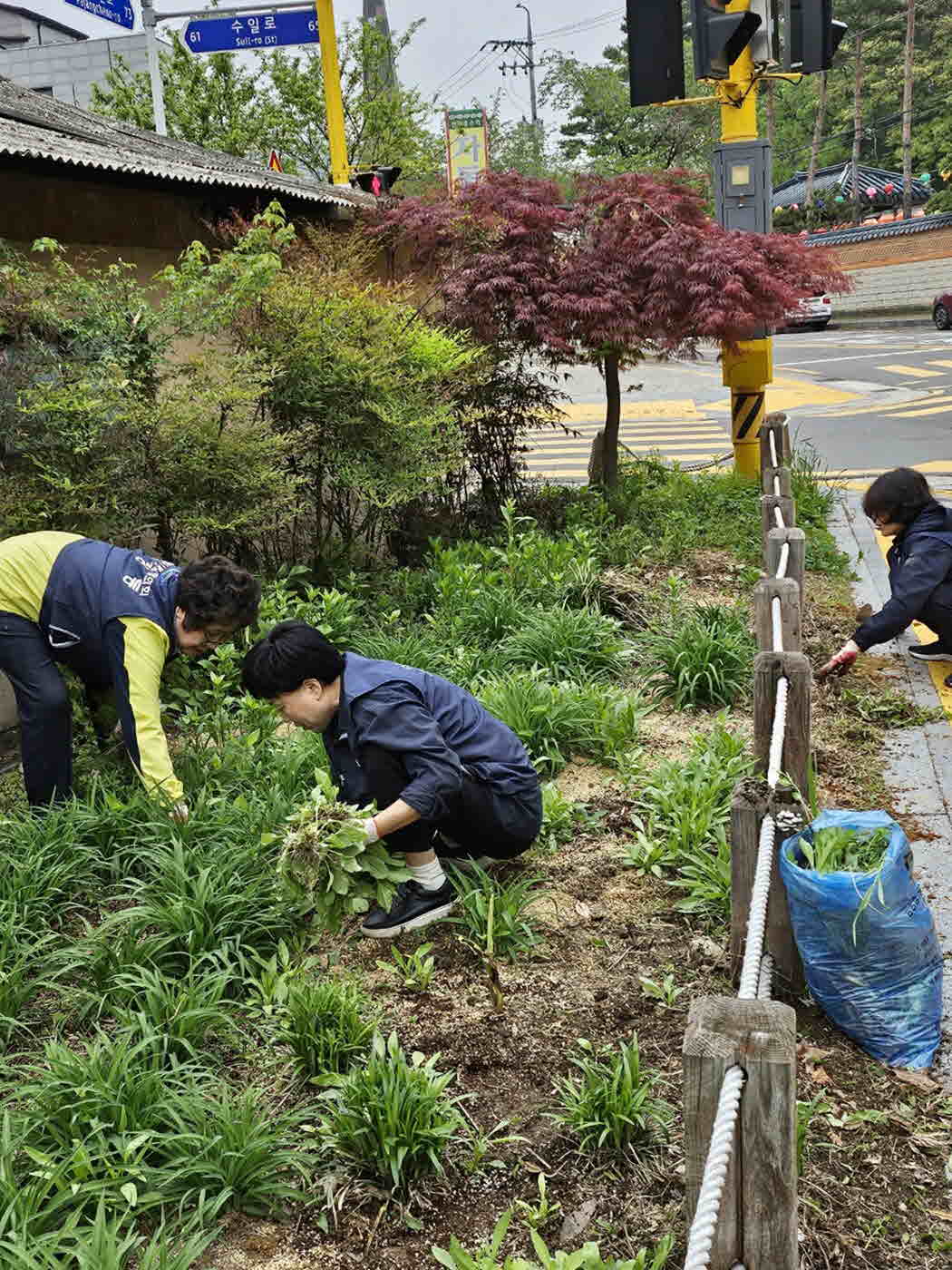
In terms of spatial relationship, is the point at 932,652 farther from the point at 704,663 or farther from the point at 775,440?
the point at 775,440

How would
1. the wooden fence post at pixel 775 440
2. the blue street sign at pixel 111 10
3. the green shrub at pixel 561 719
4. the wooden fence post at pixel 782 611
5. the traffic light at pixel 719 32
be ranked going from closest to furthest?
the wooden fence post at pixel 782 611, the green shrub at pixel 561 719, the traffic light at pixel 719 32, the wooden fence post at pixel 775 440, the blue street sign at pixel 111 10

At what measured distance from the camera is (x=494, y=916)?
352 centimetres

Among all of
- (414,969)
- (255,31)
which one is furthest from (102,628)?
(255,31)

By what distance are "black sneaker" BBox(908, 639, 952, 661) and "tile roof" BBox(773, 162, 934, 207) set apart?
137 ft

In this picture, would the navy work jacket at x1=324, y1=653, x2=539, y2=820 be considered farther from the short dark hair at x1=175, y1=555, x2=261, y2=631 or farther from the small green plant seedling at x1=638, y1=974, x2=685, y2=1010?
the small green plant seedling at x1=638, y1=974, x2=685, y2=1010

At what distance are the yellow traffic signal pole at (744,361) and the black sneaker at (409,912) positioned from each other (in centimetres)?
654

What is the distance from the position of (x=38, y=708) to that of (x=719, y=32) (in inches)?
238

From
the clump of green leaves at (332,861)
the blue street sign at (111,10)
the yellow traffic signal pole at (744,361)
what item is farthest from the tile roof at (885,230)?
the clump of green leaves at (332,861)

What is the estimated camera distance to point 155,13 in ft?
49.4

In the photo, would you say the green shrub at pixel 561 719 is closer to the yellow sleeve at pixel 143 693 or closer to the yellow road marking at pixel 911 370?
the yellow sleeve at pixel 143 693

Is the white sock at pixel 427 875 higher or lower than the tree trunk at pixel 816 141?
lower

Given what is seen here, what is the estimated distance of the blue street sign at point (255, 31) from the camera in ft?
45.8

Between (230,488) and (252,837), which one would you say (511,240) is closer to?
(230,488)

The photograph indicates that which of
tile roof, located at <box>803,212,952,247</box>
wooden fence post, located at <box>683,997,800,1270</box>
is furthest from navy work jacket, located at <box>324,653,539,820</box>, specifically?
tile roof, located at <box>803,212,952,247</box>
